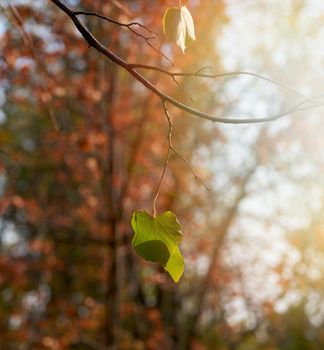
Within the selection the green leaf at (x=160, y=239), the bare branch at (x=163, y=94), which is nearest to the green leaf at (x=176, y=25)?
the bare branch at (x=163, y=94)

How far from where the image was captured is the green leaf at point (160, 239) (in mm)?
1182

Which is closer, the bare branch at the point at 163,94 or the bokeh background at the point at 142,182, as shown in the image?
the bare branch at the point at 163,94

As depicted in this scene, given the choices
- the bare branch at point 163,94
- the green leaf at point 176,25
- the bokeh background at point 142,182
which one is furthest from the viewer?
the bokeh background at point 142,182

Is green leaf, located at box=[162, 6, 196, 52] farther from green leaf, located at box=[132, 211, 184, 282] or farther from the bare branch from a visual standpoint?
green leaf, located at box=[132, 211, 184, 282]

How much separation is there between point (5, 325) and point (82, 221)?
3847 mm

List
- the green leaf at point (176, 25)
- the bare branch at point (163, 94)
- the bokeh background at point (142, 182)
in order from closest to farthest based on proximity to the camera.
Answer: the bare branch at point (163, 94)
the green leaf at point (176, 25)
the bokeh background at point (142, 182)

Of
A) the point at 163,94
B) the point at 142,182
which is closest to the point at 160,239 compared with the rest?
the point at 163,94

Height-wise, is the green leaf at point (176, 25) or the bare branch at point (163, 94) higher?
the green leaf at point (176, 25)

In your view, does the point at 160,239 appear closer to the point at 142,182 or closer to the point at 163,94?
the point at 163,94

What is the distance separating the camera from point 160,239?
1.19 metres

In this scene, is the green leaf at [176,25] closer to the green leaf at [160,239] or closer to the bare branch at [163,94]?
the bare branch at [163,94]

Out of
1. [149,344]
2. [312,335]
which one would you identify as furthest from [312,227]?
[312,335]

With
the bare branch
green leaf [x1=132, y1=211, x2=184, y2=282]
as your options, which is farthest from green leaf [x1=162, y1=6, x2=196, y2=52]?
green leaf [x1=132, y1=211, x2=184, y2=282]

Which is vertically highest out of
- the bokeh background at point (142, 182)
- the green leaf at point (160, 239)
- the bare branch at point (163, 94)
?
the bokeh background at point (142, 182)
